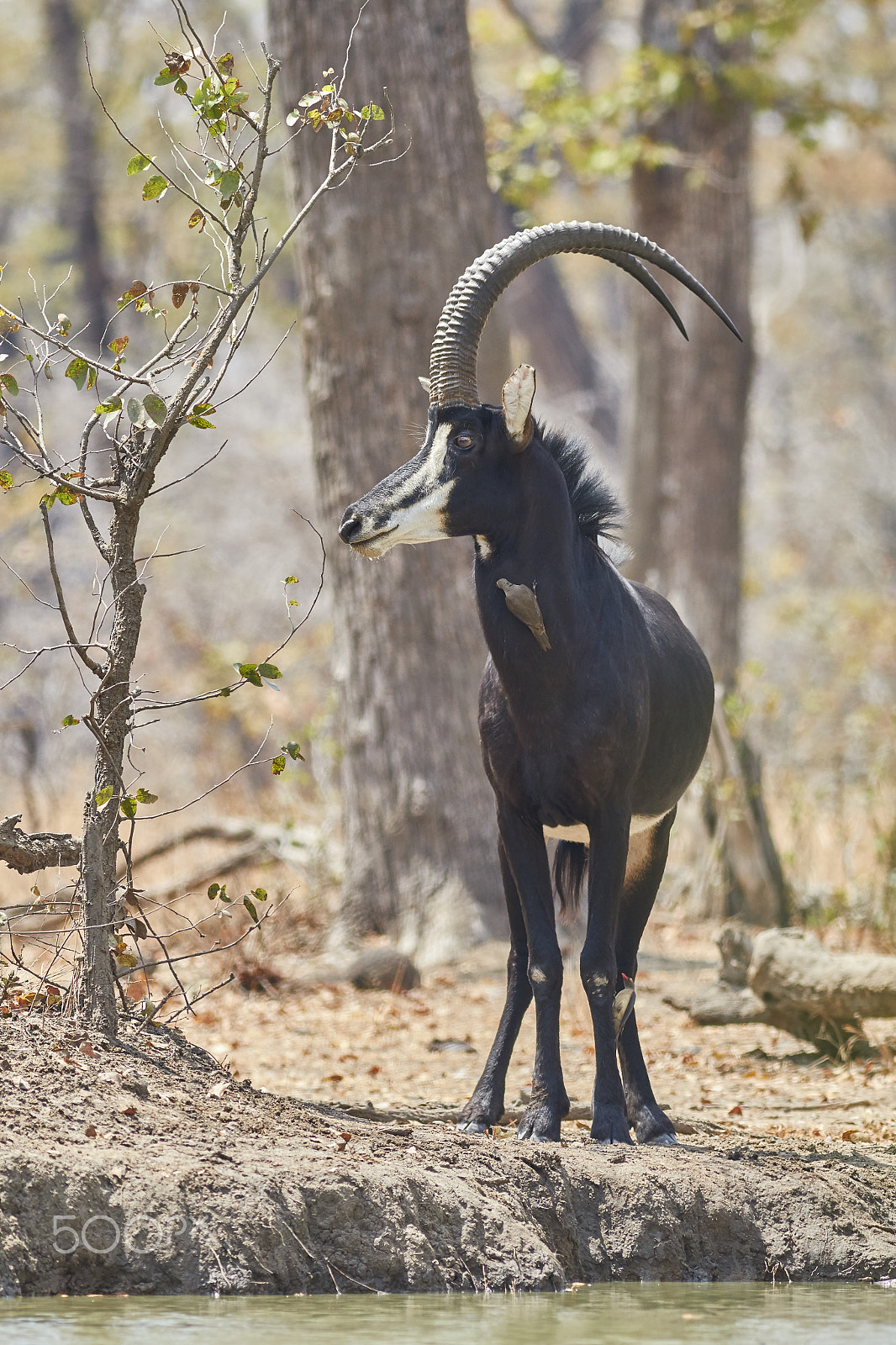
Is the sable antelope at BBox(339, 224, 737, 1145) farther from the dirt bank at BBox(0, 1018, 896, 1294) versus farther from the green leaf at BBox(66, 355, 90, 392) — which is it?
the green leaf at BBox(66, 355, 90, 392)

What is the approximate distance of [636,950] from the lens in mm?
5719

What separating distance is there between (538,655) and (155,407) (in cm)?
147

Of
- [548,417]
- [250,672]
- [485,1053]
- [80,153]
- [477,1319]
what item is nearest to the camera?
[477,1319]

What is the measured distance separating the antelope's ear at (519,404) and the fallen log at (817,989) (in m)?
3.08

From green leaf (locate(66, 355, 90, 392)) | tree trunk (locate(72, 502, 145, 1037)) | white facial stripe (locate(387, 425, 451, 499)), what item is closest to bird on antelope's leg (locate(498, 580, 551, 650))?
white facial stripe (locate(387, 425, 451, 499))

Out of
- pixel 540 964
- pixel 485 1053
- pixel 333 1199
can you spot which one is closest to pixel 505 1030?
pixel 540 964

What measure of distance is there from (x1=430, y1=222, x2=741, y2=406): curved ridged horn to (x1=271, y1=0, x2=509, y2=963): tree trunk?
416 cm

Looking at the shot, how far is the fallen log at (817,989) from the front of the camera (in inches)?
269

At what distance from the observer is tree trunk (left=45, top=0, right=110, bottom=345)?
2423 cm

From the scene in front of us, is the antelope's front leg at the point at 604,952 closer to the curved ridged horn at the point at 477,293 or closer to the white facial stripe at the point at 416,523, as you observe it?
the white facial stripe at the point at 416,523

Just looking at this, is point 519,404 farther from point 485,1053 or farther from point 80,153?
point 80,153

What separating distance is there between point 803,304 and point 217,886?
32156 millimetres

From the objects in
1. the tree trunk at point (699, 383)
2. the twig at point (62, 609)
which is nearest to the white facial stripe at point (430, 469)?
the twig at point (62, 609)

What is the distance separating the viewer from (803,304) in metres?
34.6
